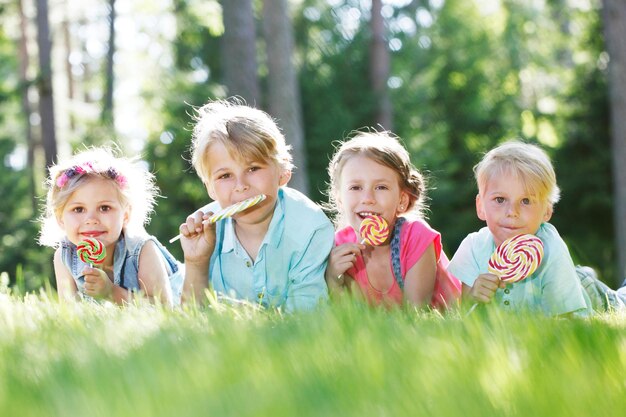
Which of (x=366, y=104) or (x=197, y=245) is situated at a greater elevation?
(x=366, y=104)

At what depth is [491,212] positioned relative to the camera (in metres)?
4.26

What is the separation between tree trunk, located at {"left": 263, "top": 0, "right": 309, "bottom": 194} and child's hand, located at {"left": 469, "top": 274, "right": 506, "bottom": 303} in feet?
26.2

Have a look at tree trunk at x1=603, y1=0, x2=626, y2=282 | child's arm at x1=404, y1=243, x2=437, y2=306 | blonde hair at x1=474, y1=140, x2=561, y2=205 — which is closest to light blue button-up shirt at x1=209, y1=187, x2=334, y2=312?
child's arm at x1=404, y1=243, x2=437, y2=306

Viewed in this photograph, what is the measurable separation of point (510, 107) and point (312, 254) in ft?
59.7

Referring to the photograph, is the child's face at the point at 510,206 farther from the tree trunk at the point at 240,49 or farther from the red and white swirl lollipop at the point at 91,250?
the tree trunk at the point at 240,49

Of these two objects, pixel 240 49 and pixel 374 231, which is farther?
pixel 240 49

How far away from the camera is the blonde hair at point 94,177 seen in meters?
4.62

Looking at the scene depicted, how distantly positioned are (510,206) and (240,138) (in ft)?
4.75

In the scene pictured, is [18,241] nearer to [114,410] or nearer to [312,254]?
[312,254]

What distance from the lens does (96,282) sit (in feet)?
14.5

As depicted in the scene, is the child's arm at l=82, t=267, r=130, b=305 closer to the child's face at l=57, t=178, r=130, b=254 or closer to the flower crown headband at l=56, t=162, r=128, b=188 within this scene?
the child's face at l=57, t=178, r=130, b=254

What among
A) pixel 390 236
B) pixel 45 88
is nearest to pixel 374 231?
pixel 390 236

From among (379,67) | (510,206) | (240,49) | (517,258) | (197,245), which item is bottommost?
(517,258)

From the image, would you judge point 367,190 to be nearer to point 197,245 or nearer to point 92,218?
point 197,245
